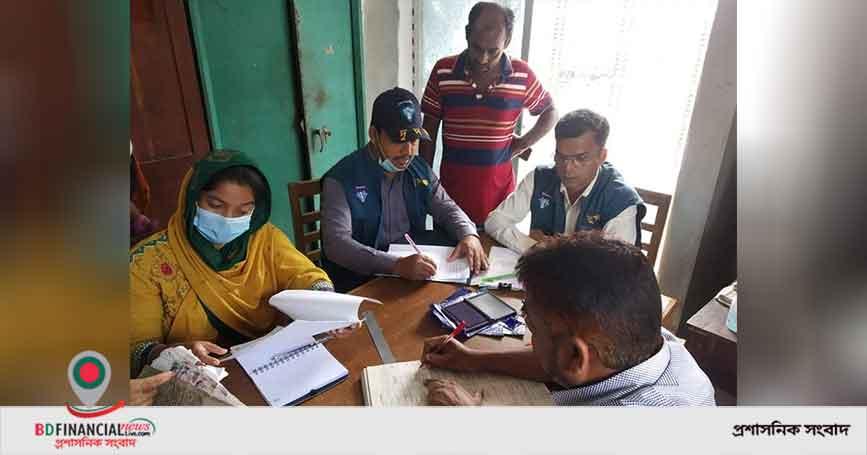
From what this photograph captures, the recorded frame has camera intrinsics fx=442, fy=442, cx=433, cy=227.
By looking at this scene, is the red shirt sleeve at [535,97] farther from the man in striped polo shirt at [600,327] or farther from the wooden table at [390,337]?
the man in striped polo shirt at [600,327]

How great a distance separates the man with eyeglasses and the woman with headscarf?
89cm

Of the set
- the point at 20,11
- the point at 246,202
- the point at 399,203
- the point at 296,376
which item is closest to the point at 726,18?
A: the point at 399,203

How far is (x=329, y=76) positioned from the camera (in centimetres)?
258

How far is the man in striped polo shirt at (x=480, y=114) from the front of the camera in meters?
2.00

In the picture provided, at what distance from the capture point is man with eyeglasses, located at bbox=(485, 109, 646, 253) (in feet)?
5.04

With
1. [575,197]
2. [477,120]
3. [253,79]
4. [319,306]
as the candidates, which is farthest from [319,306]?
[253,79]

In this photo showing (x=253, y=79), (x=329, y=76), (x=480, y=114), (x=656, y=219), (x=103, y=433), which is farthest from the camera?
(x=329, y=76)

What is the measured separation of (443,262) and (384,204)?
36cm

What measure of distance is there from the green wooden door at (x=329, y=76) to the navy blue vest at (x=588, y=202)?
1.42 meters

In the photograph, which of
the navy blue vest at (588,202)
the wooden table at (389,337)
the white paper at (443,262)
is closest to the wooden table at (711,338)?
the navy blue vest at (588,202)

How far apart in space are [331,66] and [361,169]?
4.12 ft

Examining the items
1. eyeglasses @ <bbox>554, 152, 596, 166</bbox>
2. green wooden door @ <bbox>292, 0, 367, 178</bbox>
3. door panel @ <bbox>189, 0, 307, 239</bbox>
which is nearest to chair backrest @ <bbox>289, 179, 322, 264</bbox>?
door panel @ <bbox>189, 0, 307, 239</bbox>

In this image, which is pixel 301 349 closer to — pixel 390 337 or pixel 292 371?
pixel 292 371

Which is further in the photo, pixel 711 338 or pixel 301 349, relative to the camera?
pixel 711 338
